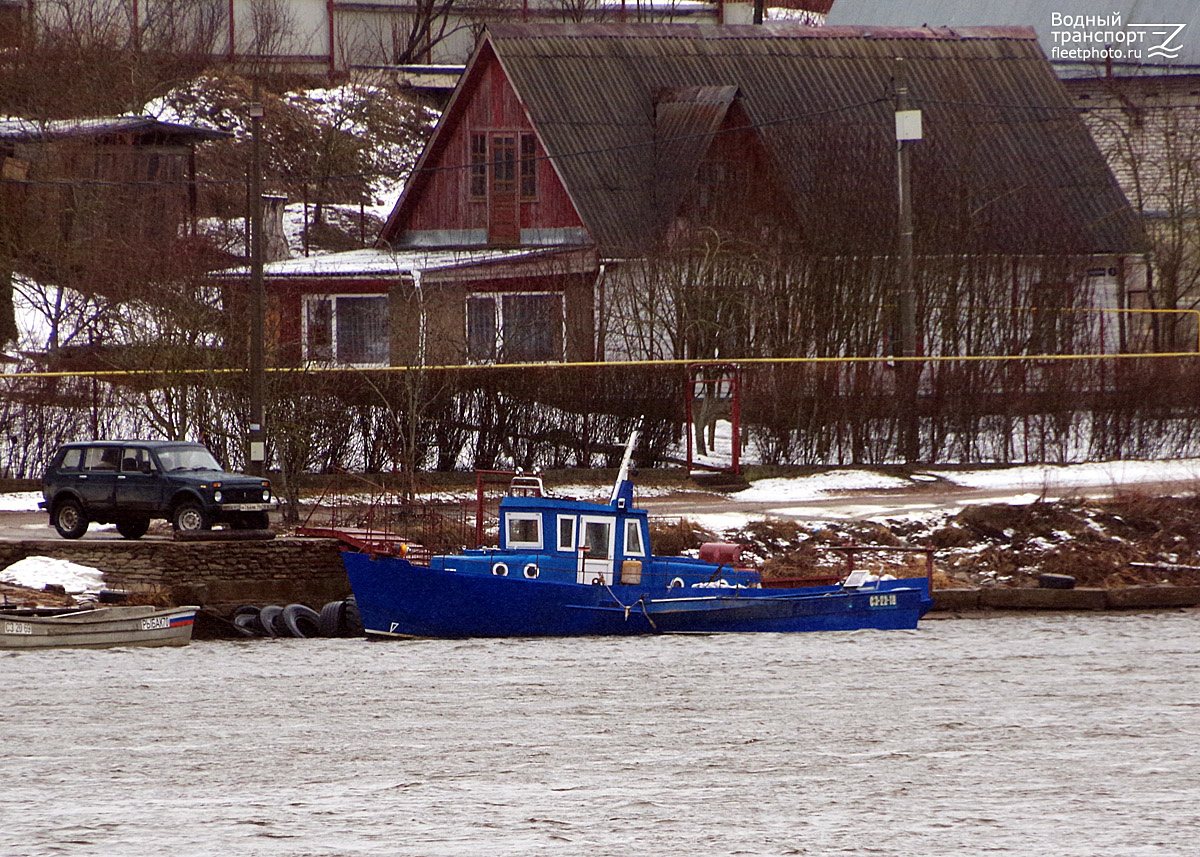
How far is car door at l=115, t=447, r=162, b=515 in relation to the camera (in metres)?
29.8

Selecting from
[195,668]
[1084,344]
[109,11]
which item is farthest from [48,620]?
[109,11]

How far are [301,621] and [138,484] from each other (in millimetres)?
3806

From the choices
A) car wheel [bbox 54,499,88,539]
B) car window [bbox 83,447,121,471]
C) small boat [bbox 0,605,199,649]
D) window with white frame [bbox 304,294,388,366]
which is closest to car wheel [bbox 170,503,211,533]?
car window [bbox 83,447,121,471]

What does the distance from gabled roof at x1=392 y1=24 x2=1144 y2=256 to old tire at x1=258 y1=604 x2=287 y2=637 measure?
19.2 meters

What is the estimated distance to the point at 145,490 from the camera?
97.9ft

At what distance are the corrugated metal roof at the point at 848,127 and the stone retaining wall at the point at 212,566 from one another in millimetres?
17806

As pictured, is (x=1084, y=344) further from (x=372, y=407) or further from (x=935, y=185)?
(x=372, y=407)

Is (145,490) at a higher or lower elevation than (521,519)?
higher

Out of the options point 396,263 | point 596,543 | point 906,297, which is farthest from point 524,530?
point 396,263

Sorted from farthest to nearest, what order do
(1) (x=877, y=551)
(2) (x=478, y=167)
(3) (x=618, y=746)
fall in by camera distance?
(2) (x=478, y=167)
(1) (x=877, y=551)
(3) (x=618, y=746)

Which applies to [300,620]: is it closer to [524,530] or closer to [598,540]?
[524,530]

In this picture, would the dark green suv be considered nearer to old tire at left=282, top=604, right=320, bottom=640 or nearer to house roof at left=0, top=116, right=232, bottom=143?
old tire at left=282, top=604, right=320, bottom=640

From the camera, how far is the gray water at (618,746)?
50.4 feet

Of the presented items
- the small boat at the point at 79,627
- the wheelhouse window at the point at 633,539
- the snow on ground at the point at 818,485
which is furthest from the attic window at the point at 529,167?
the small boat at the point at 79,627
